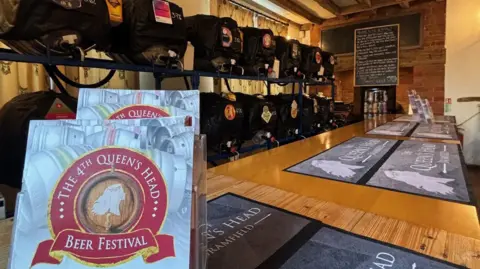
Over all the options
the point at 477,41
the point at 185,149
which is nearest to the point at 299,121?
the point at 185,149

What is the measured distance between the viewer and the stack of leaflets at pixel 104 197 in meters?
0.33

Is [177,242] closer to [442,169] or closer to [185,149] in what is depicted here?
[185,149]

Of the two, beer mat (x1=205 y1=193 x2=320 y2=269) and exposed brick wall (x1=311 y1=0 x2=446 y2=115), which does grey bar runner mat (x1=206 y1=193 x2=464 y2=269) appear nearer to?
beer mat (x1=205 y1=193 x2=320 y2=269)

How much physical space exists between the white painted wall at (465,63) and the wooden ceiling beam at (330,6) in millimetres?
1635

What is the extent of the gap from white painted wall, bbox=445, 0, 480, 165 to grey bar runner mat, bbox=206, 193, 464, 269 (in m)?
5.23

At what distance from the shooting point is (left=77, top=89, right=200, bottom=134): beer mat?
58cm

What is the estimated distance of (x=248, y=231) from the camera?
609 millimetres

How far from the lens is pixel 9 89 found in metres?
2.15

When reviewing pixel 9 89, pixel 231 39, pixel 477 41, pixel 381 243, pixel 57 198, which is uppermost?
pixel 477 41

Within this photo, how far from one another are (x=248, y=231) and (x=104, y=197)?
34 cm

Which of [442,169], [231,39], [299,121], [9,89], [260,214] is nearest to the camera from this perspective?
[260,214]

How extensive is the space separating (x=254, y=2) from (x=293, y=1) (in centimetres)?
62

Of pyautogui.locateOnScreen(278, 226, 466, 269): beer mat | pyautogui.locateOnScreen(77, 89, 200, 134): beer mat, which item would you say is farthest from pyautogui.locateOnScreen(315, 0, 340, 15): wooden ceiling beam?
pyautogui.locateOnScreen(278, 226, 466, 269): beer mat

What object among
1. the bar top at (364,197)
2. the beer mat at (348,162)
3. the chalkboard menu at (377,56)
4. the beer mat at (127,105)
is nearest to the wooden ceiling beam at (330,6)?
the chalkboard menu at (377,56)
